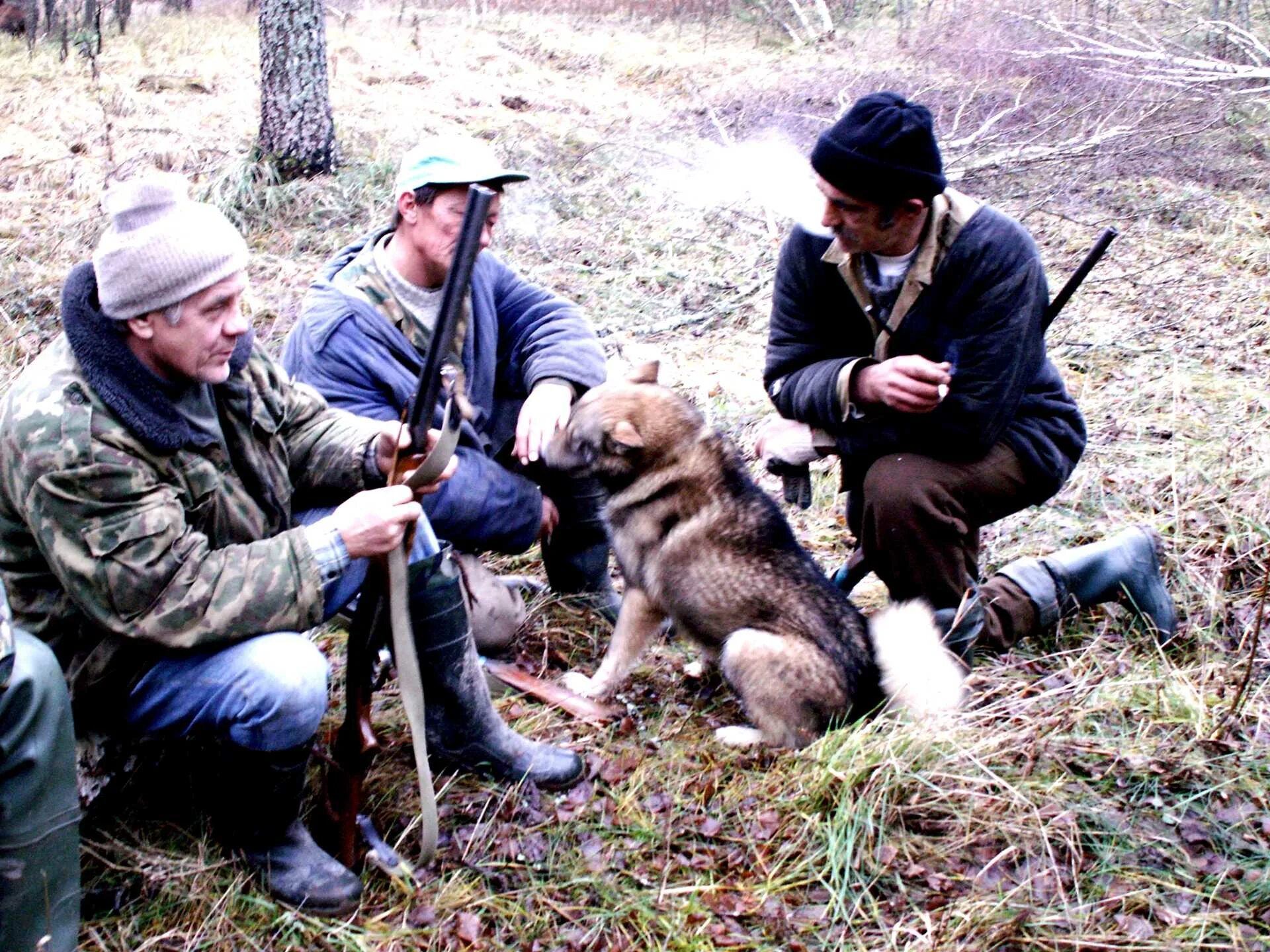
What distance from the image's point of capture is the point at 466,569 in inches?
169

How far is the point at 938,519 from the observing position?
392 centimetres

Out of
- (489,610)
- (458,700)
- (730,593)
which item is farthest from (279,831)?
(730,593)

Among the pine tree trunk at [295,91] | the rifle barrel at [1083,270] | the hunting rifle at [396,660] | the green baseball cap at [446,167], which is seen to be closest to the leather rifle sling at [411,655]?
the hunting rifle at [396,660]

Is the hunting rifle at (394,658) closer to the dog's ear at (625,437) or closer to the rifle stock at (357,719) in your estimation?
the rifle stock at (357,719)

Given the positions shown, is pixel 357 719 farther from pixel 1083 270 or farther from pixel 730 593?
pixel 1083 270

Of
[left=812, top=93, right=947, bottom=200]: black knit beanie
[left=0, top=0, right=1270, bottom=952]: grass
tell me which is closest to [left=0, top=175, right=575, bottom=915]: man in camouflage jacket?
[left=0, top=0, right=1270, bottom=952]: grass

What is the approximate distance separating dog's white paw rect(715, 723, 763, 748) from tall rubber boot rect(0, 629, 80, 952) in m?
2.07

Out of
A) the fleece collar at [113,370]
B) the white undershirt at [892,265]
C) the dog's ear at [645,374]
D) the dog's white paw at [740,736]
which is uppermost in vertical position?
the white undershirt at [892,265]

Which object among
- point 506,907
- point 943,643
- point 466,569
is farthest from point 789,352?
point 506,907

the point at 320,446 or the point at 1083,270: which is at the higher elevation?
the point at 1083,270

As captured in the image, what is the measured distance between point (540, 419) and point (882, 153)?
1562 millimetres

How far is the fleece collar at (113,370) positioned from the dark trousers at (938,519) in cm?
245

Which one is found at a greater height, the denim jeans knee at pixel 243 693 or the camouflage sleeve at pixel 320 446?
the camouflage sleeve at pixel 320 446

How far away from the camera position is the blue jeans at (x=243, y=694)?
273 cm
